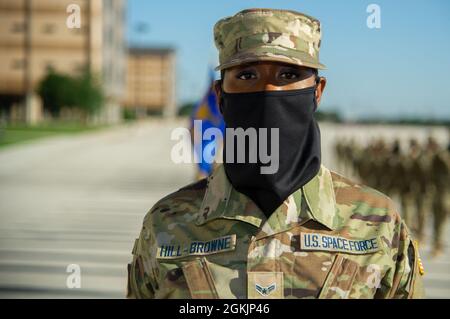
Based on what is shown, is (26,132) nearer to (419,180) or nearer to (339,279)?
(419,180)

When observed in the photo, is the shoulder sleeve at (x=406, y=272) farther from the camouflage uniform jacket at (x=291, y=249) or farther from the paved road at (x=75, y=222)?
the paved road at (x=75, y=222)

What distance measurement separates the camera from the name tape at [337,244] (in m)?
1.89

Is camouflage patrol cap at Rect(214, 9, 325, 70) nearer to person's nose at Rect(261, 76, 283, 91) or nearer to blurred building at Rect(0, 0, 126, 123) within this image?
person's nose at Rect(261, 76, 283, 91)

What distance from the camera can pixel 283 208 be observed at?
1.91 m

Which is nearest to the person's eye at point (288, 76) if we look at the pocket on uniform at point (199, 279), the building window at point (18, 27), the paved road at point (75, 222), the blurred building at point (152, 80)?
the pocket on uniform at point (199, 279)

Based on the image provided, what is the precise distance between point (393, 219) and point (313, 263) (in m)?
0.24

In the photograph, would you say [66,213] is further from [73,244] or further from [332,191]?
[332,191]

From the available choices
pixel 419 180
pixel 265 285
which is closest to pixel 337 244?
pixel 265 285

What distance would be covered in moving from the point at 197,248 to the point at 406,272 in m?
0.52

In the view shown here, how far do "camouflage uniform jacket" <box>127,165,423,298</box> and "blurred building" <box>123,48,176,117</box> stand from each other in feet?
355

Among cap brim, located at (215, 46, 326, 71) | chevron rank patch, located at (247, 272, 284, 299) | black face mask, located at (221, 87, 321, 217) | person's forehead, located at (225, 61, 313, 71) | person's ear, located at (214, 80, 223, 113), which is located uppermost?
cap brim, located at (215, 46, 326, 71)

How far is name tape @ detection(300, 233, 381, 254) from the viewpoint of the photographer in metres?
1.89

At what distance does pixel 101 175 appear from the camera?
21438mm

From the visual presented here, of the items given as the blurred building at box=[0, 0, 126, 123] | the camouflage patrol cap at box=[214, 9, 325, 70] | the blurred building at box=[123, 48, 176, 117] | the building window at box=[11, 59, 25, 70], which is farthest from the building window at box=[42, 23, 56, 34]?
the camouflage patrol cap at box=[214, 9, 325, 70]
